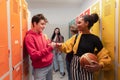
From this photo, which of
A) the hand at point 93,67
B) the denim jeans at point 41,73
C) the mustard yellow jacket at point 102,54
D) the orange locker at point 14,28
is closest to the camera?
the orange locker at point 14,28

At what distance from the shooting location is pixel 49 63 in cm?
253

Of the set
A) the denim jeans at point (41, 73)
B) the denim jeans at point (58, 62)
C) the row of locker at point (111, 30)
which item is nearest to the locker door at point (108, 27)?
the row of locker at point (111, 30)

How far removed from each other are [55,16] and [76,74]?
18.1 feet

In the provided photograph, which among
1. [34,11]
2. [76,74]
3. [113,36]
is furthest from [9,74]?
[34,11]

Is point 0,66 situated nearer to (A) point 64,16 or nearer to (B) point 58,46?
(B) point 58,46

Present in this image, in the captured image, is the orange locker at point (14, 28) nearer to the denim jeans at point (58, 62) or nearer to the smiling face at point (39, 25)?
the smiling face at point (39, 25)

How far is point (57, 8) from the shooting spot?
751 centimetres

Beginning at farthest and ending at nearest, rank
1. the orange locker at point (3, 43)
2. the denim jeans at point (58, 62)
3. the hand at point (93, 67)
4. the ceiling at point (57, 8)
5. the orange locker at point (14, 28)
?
the ceiling at point (57, 8) < the denim jeans at point (58, 62) < the hand at point (93, 67) < the orange locker at point (14, 28) < the orange locker at point (3, 43)

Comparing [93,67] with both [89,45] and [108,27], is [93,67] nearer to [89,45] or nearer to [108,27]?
[89,45]

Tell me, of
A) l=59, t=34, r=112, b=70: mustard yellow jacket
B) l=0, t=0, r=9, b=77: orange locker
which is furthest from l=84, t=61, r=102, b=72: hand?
l=0, t=0, r=9, b=77: orange locker

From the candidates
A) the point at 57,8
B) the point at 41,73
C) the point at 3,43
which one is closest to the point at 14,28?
the point at 3,43

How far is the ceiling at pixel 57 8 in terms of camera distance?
7348mm

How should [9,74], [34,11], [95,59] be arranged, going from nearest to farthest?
1. [9,74]
2. [95,59]
3. [34,11]

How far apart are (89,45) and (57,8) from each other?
220 inches
